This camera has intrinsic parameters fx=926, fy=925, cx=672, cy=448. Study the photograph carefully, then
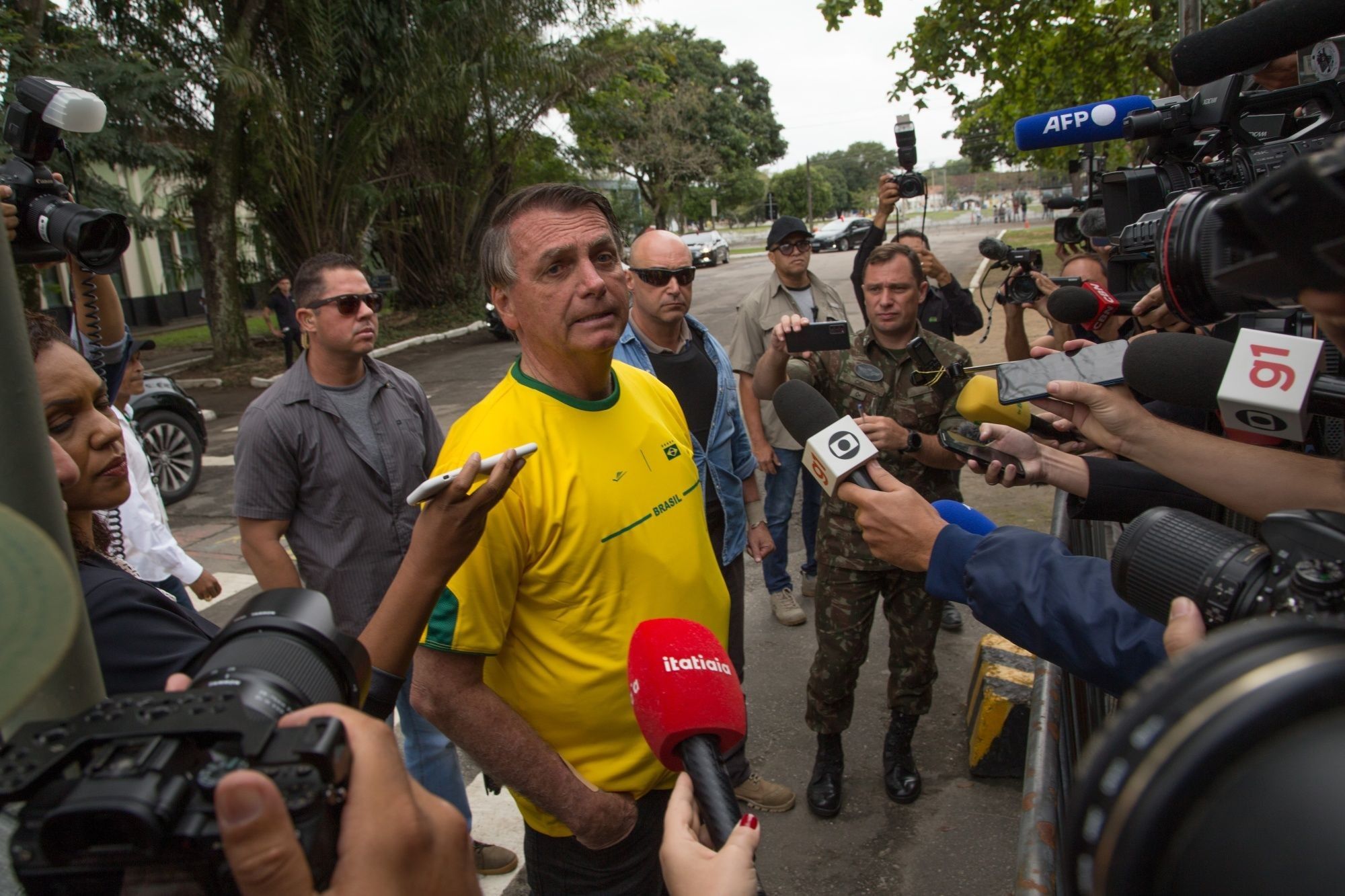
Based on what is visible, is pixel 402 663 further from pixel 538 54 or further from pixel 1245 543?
pixel 538 54

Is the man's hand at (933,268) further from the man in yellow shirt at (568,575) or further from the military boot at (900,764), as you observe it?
the man in yellow shirt at (568,575)

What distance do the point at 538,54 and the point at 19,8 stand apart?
9.76 meters

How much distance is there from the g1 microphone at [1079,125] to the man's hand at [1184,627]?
2439 millimetres

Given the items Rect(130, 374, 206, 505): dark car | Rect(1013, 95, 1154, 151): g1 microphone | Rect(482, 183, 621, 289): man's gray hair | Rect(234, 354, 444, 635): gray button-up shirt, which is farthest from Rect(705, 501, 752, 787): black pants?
Rect(130, 374, 206, 505): dark car

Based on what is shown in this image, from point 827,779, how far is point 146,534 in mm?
2860

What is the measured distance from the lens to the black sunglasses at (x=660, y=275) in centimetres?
412

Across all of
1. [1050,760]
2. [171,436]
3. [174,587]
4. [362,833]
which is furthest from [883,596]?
[171,436]

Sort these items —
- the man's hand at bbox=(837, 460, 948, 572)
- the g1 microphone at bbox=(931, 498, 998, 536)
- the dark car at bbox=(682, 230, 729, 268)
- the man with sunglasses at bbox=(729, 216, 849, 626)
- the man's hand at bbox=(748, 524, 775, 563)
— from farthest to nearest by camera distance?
1. the dark car at bbox=(682, 230, 729, 268)
2. the man with sunglasses at bbox=(729, 216, 849, 626)
3. the man's hand at bbox=(748, 524, 775, 563)
4. the g1 microphone at bbox=(931, 498, 998, 536)
5. the man's hand at bbox=(837, 460, 948, 572)

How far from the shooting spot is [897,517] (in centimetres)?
208

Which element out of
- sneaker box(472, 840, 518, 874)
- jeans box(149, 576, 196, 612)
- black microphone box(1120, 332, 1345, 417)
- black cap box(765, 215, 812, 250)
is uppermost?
black cap box(765, 215, 812, 250)

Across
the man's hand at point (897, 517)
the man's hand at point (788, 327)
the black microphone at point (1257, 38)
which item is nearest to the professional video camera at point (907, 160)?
the man's hand at point (788, 327)

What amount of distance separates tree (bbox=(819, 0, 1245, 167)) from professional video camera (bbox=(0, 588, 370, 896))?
37.4ft

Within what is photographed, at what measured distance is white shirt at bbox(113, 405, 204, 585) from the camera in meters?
3.60

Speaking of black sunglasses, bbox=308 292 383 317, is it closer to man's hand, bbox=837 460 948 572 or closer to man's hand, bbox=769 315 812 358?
man's hand, bbox=769 315 812 358
